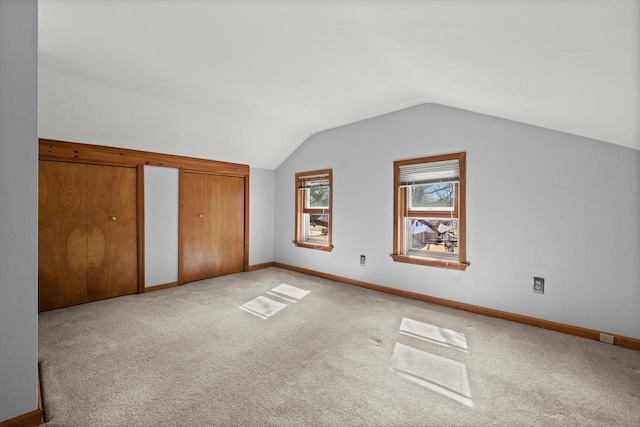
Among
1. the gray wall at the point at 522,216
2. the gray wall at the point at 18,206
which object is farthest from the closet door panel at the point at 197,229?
the gray wall at the point at 18,206

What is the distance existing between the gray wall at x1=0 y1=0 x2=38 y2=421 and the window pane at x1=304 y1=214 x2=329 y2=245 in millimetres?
3624

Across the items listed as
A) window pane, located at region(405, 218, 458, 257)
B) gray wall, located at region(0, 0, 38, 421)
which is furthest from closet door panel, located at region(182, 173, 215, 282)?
window pane, located at region(405, 218, 458, 257)

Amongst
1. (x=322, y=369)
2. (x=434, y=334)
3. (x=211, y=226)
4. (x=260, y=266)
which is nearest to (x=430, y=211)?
(x=434, y=334)

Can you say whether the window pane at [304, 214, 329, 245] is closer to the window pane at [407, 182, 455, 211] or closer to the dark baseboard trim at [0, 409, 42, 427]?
the window pane at [407, 182, 455, 211]

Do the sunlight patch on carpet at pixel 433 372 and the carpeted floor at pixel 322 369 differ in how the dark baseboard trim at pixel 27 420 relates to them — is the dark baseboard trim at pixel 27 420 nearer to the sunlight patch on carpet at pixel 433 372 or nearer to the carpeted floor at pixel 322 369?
the carpeted floor at pixel 322 369

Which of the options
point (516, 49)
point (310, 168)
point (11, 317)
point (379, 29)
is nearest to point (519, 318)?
point (516, 49)

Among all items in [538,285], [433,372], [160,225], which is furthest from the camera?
[160,225]

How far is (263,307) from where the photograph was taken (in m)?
3.29

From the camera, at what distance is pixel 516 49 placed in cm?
151

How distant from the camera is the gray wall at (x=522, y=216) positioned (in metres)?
2.40

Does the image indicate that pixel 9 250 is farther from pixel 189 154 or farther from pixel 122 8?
pixel 189 154

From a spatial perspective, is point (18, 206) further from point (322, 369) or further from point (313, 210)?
point (313, 210)

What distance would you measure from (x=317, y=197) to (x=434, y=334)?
9.65ft

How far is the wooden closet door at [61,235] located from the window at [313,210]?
299cm
